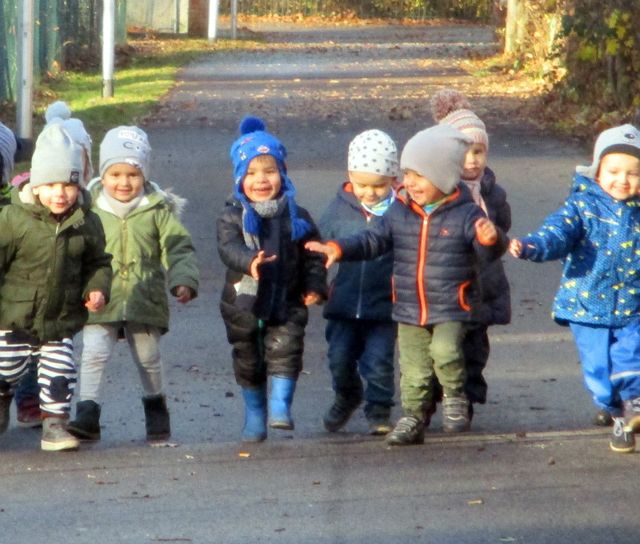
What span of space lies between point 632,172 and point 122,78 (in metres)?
20.5

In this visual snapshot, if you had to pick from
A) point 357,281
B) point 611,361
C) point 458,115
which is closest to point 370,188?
point 357,281

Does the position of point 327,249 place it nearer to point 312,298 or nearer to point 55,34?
point 312,298

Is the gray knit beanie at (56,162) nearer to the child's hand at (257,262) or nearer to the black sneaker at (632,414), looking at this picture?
the child's hand at (257,262)

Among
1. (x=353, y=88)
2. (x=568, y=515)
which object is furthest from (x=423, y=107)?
(x=568, y=515)

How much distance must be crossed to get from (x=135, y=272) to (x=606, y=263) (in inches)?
76.8

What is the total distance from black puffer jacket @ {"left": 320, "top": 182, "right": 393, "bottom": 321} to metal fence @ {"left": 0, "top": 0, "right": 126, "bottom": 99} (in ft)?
39.8

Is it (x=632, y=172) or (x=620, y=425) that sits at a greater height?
(x=632, y=172)

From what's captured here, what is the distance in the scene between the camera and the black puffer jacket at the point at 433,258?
613cm

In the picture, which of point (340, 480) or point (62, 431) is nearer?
point (340, 480)

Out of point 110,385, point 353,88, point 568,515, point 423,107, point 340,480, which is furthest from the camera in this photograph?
point 353,88

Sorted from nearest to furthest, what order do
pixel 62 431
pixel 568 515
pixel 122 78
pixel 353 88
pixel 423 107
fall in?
pixel 568 515 → pixel 62 431 → pixel 423 107 → pixel 353 88 → pixel 122 78

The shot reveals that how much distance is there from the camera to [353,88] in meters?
24.0

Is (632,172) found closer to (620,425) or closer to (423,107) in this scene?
(620,425)

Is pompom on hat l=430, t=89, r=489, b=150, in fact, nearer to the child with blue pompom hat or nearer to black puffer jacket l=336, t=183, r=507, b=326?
black puffer jacket l=336, t=183, r=507, b=326
